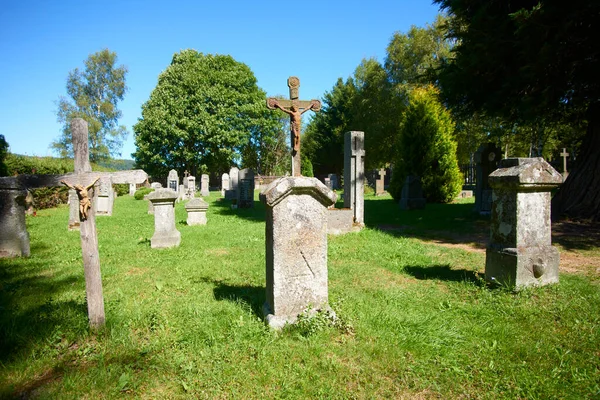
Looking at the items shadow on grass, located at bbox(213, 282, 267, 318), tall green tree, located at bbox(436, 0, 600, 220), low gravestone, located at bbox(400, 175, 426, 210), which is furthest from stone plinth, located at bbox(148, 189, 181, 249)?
low gravestone, located at bbox(400, 175, 426, 210)

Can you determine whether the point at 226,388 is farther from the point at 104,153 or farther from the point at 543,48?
the point at 104,153

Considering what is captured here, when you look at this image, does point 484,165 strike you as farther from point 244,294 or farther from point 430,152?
point 244,294

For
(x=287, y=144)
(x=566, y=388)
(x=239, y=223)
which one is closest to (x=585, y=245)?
(x=566, y=388)

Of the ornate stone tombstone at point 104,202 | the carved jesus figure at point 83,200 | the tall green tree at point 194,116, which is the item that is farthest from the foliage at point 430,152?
the tall green tree at point 194,116

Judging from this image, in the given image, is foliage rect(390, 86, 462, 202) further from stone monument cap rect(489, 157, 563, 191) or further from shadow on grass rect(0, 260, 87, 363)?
shadow on grass rect(0, 260, 87, 363)

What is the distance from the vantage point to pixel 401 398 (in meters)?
2.46

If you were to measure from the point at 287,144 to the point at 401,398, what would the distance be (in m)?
41.4

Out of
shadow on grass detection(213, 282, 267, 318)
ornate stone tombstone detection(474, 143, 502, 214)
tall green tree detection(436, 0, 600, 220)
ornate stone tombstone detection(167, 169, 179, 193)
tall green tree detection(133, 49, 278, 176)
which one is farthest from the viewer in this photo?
tall green tree detection(133, 49, 278, 176)

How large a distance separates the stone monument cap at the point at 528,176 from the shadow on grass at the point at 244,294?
11.4ft

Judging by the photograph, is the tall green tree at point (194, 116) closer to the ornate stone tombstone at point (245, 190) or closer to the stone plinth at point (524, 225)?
the ornate stone tombstone at point (245, 190)

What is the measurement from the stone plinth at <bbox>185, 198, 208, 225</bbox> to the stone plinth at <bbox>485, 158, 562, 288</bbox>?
8.35 metres

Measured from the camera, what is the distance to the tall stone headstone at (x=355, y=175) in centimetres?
948

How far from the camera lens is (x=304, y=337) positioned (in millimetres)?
3213

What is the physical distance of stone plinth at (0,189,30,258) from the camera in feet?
22.0
